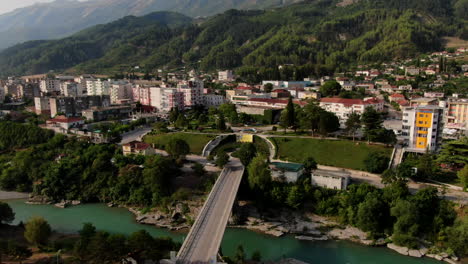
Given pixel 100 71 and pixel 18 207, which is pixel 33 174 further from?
pixel 100 71

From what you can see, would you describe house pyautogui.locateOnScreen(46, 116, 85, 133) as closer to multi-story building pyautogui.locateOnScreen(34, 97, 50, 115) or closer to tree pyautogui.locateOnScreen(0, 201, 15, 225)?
A: multi-story building pyautogui.locateOnScreen(34, 97, 50, 115)

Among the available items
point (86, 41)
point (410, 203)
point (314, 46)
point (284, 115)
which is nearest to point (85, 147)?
point (284, 115)

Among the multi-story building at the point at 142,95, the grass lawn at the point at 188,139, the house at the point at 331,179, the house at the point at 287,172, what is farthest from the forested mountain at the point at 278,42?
the house at the point at 331,179

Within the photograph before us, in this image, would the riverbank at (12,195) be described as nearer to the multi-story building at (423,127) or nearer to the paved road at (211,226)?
the paved road at (211,226)

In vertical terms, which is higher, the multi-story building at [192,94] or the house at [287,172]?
the multi-story building at [192,94]

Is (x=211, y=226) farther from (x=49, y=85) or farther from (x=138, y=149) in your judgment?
(x=49, y=85)

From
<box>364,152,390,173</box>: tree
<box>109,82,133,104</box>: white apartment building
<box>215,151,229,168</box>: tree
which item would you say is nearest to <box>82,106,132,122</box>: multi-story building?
<box>109,82,133,104</box>: white apartment building

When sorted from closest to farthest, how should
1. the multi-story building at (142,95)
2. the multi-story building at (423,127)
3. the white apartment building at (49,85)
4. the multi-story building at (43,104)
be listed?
1. the multi-story building at (423,127)
2. the multi-story building at (43,104)
3. the multi-story building at (142,95)
4. the white apartment building at (49,85)
